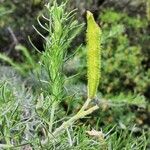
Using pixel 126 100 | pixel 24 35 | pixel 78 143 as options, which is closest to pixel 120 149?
pixel 78 143

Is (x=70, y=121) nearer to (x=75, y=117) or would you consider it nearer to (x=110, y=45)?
(x=75, y=117)

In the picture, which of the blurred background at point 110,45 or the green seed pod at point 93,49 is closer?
the green seed pod at point 93,49

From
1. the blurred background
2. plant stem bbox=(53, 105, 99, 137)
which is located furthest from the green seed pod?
the blurred background

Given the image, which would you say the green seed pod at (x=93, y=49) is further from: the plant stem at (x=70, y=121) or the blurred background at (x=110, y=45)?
the blurred background at (x=110, y=45)

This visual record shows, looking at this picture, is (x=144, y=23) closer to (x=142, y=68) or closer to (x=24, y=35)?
(x=142, y=68)

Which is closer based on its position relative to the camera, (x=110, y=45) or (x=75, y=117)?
(x=75, y=117)

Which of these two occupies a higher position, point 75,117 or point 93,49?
point 93,49

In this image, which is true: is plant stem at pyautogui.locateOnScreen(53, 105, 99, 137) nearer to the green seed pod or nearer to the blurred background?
the green seed pod

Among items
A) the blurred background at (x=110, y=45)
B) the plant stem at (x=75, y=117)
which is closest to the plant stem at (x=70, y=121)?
the plant stem at (x=75, y=117)

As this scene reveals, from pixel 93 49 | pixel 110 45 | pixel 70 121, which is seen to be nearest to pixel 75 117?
pixel 70 121
